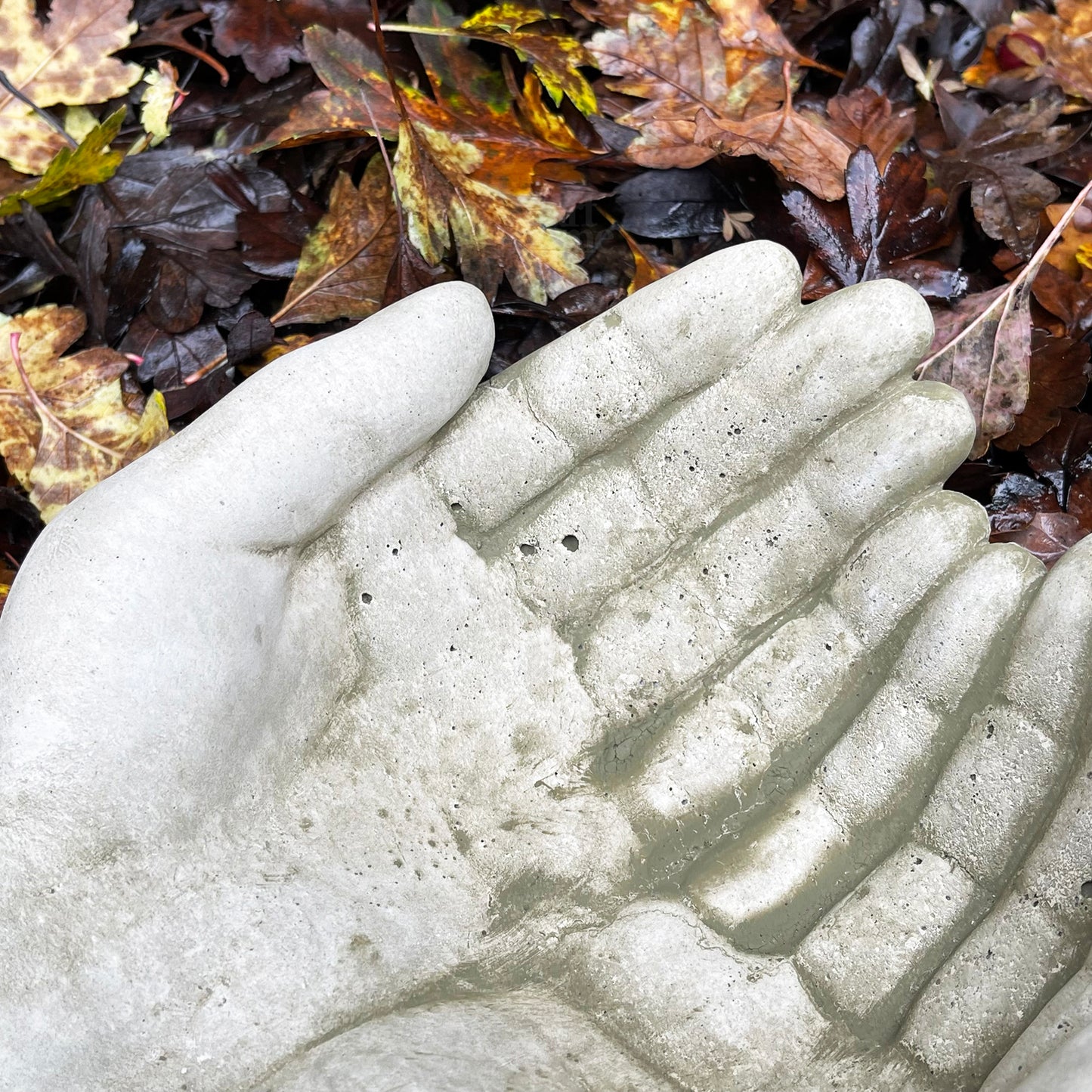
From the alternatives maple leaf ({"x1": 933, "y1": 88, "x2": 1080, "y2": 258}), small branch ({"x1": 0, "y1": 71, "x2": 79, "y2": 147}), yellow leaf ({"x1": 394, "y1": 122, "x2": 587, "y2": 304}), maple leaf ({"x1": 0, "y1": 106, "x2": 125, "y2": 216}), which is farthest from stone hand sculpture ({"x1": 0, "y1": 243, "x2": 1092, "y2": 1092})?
small branch ({"x1": 0, "y1": 71, "x2": 79, "y2": 147})

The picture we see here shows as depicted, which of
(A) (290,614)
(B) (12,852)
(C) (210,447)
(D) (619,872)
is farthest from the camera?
(D) (619,872)

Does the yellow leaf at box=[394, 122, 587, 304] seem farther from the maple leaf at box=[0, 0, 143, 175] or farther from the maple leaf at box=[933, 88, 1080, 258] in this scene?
the maple leaf at box=[933, 88, 1080, 258]

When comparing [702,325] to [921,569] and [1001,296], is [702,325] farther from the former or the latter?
[1001,296]

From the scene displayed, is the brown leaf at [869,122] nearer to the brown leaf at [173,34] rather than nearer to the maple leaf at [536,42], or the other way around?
the maple leaf at [536,42]

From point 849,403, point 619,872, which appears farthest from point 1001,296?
point 619,872

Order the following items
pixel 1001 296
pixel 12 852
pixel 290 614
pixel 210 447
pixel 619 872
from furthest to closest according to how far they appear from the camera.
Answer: pixel 1001 296
pixel 619 872
pixel 290 614
pixel 210 447
pixel 12 852

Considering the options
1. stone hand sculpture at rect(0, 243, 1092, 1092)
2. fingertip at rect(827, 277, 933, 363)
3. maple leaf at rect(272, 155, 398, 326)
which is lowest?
stone hand sculpture at rect(0, 243, 1092, 1092)

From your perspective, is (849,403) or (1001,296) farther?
(1001,296)
